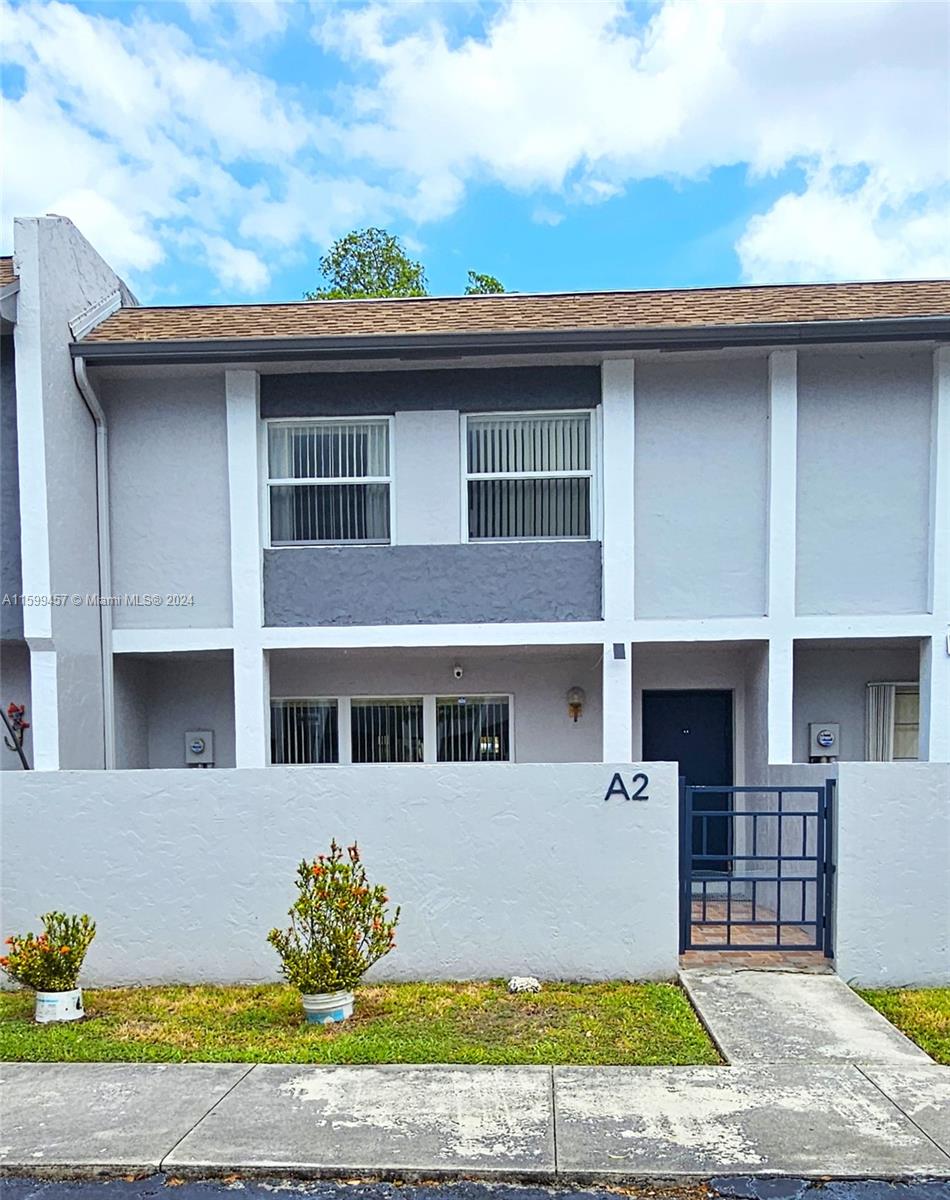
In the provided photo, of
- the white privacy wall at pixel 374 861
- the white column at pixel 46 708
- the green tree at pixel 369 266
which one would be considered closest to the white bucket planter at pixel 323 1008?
the white privacy wall at pixel 374 861

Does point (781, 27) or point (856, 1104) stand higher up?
point (781, 27)

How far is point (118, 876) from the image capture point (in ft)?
21.9

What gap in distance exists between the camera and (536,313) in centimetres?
983

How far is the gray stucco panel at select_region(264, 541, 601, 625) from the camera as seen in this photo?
925 centimetres

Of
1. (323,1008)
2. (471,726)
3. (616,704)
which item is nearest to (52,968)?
(323,1008)

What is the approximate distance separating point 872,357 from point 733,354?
1543 millimetres

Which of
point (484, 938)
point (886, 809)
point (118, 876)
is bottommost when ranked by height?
point (484, 938)

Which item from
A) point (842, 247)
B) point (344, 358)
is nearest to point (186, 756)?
point (344, 358)

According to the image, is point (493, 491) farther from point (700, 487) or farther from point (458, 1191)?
point (458, 1191)

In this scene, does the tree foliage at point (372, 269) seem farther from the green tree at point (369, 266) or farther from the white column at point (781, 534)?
the white column at point (781, 534)

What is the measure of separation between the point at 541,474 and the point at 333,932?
18.2ft

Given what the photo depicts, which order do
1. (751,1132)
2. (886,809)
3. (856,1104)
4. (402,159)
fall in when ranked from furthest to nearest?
(402,159), (886,809), (856,1104), (751,1132)

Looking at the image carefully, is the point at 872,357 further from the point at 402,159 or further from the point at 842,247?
the point at 402,159
